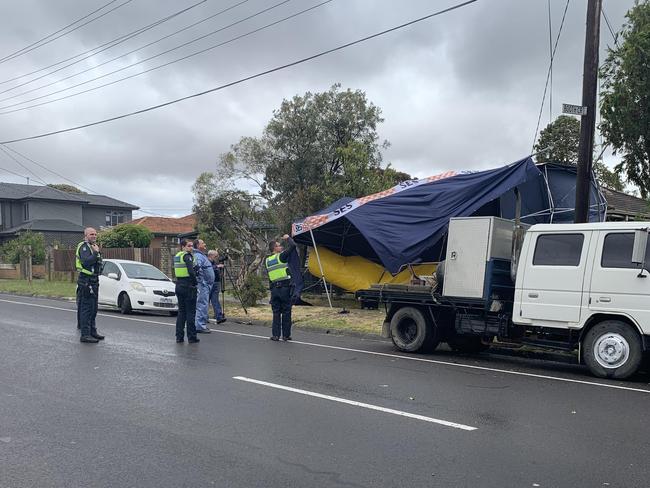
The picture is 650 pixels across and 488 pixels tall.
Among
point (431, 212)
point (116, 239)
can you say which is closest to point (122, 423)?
point (431, 212)

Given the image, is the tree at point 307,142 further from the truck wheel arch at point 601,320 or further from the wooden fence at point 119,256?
the truck wheel arch at point 601,320

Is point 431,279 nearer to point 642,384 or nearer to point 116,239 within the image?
point 642,384

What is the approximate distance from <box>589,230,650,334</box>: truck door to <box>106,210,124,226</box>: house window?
164 feet

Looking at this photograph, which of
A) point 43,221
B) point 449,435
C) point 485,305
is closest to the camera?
point 449,435

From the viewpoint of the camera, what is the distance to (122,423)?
585cm

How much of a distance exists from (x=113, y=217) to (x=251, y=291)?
40.0 m

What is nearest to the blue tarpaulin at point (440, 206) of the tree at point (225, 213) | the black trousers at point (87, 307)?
the black trousers at point (87, 307)

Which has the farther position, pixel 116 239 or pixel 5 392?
pixel 116 239

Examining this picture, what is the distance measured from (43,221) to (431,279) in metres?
43.4

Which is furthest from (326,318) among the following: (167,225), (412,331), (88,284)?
(167,225)

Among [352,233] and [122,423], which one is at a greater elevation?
[352,233]

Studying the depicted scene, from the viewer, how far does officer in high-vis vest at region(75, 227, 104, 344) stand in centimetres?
1080

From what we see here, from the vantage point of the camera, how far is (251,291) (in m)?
17.5

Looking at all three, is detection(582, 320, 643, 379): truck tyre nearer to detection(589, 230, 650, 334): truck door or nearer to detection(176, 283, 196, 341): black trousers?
detection(589, 230, 650, 334): truck door
